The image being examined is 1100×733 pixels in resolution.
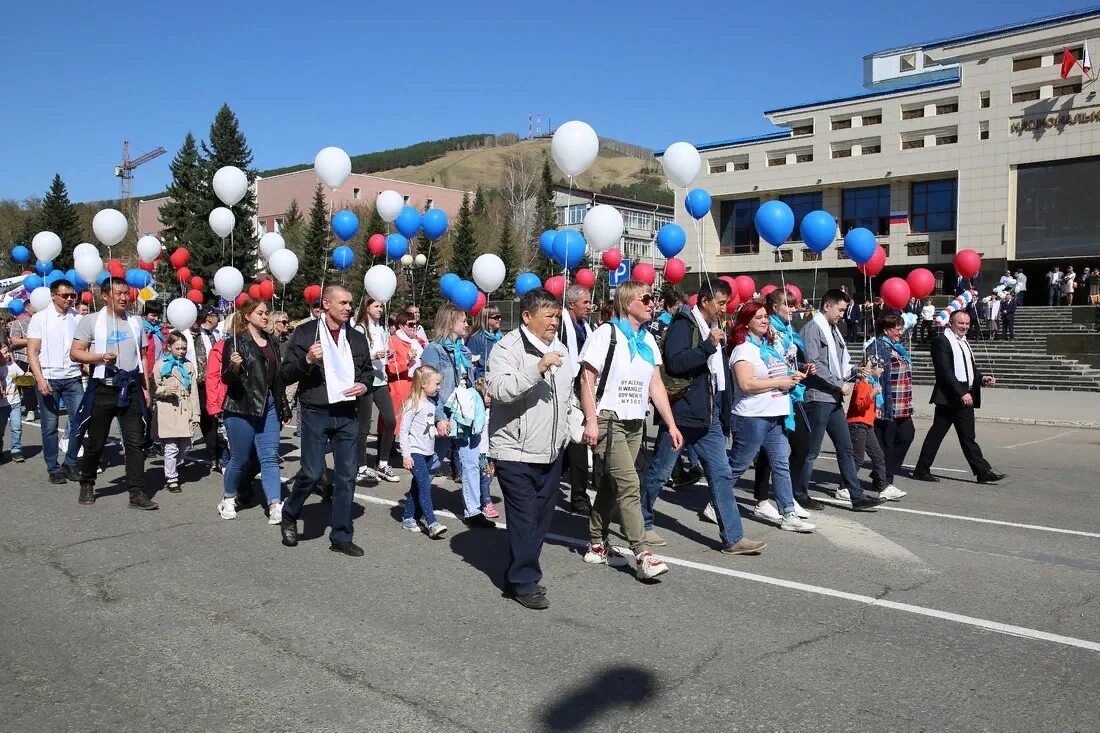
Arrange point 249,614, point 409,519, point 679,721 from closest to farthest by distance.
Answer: point 679,721 → point 249,614 → point 409,519

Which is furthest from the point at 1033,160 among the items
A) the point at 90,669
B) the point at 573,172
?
the point at 90,669

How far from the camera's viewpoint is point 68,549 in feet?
20.7

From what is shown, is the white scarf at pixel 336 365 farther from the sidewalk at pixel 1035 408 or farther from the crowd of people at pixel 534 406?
the sidewalk at pixel 1035 408

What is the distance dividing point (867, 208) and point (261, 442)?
43157 millimetres

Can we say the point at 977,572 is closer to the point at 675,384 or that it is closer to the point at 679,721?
the point at 675,384

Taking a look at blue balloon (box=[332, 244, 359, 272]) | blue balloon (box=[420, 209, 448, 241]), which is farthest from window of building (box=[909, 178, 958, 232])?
blue balloon (box=[420, 209, 448, 241])

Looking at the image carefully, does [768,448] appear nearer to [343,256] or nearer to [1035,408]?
[343,256]

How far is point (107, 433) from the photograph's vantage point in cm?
782

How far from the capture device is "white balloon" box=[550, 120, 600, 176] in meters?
7.78

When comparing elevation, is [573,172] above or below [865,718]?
above

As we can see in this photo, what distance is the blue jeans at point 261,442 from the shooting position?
23.2 feet

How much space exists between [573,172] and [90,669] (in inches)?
223

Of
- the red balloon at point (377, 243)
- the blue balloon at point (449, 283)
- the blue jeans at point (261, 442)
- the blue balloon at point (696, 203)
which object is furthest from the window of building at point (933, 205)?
the blue jeans at point (261, 442)

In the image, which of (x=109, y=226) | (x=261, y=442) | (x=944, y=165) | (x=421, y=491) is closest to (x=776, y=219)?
(x=421, y=491)
